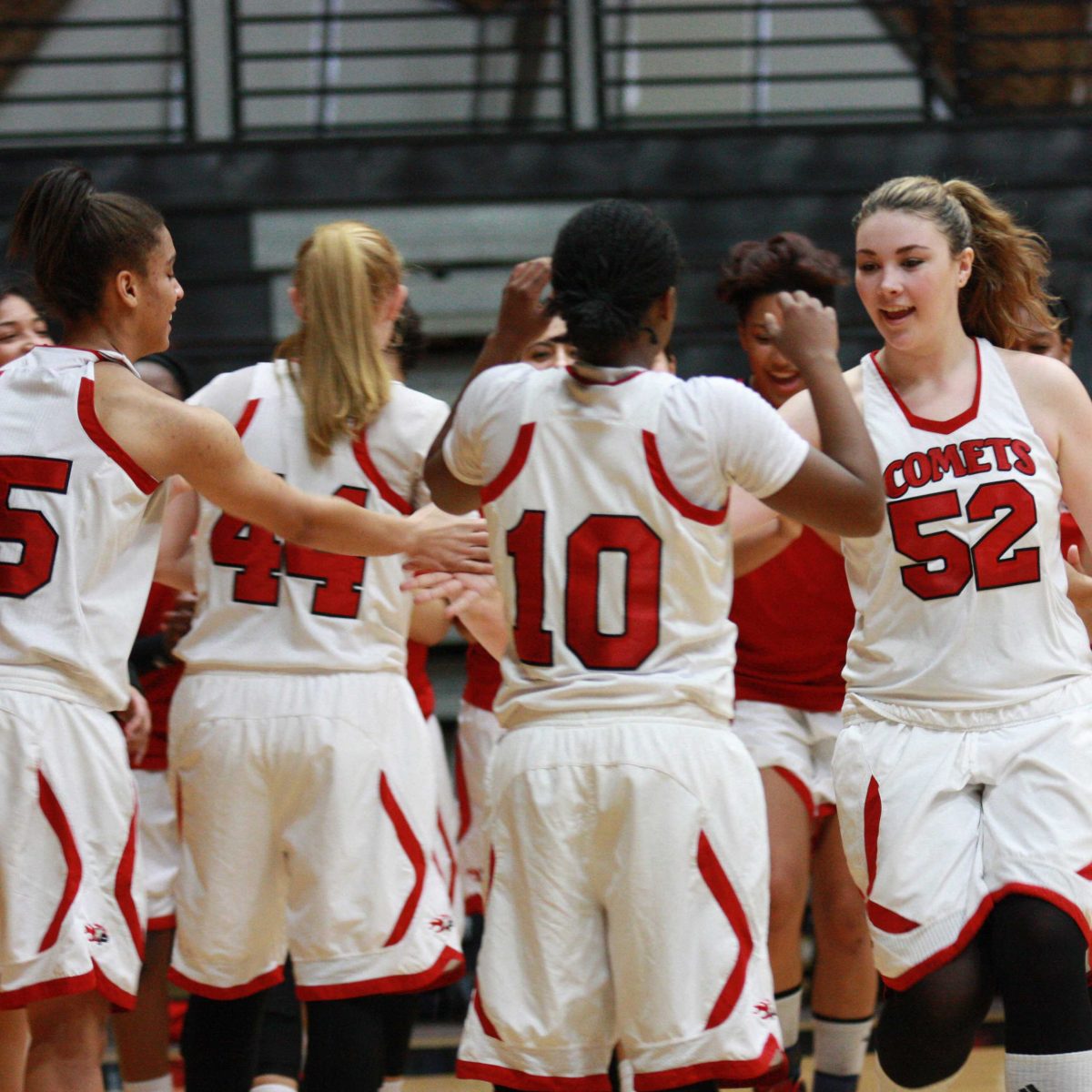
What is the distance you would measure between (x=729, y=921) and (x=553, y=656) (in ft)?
1.80

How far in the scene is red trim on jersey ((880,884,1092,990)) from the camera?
296 cm

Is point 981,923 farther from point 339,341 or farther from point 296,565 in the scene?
point 339,341

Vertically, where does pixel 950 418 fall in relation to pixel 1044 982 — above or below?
above

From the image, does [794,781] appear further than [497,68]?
No

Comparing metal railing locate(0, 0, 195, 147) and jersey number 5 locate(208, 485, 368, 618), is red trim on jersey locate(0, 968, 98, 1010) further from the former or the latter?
metal railing locate(0, 0, 195, 147)

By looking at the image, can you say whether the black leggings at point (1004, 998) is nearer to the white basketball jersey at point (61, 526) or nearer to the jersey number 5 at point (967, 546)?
the jersey number 5 at point (967, 546)

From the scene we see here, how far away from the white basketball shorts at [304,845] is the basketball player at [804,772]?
1032mm

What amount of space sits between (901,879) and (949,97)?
643cm

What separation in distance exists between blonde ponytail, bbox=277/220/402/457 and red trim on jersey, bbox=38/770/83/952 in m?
1.00

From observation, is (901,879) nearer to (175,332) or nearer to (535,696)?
(535,696)

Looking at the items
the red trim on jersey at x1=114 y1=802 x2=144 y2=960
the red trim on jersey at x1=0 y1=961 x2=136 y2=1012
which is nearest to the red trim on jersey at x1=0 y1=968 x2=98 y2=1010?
the red trim on jersey at x1=0 y1=961 x2=136 y2=1012

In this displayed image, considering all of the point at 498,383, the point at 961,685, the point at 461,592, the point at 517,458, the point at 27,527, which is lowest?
the point at 961,685

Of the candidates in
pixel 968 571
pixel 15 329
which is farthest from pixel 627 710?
pixel 15 329

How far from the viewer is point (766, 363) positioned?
14.8ft
